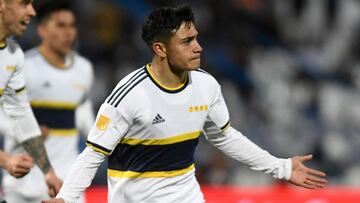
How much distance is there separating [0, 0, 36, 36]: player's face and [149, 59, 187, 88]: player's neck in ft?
3.12

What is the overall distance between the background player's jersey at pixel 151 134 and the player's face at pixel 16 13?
932 millimetres

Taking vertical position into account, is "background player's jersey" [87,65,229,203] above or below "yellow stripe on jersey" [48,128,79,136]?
above

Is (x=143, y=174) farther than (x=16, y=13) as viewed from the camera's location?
No

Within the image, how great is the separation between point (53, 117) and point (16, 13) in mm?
1812

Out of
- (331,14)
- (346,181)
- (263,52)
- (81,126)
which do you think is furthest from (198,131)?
(331,14)

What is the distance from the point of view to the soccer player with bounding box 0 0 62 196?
6.73 m

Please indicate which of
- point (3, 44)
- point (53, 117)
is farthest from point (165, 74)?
point (53, 117)

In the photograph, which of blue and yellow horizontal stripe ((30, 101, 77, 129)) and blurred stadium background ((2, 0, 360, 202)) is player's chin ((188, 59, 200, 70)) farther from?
blurred stadium background ((2, 0, 360, 202))

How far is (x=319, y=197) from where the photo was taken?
9391 millimetres

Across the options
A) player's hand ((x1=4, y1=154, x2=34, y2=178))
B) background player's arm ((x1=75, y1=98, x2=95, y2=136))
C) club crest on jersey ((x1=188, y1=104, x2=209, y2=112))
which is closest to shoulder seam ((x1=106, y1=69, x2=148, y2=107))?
club crest on jersey ((x1=188, y1=104, x2=209, y2=112))

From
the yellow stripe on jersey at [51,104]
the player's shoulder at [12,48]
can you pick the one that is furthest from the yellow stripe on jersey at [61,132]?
the player's shoulder at [12,48]

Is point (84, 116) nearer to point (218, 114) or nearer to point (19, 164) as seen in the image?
point (218, 114)

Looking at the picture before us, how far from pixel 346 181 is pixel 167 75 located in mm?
8610

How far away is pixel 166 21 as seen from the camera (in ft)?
20.5
